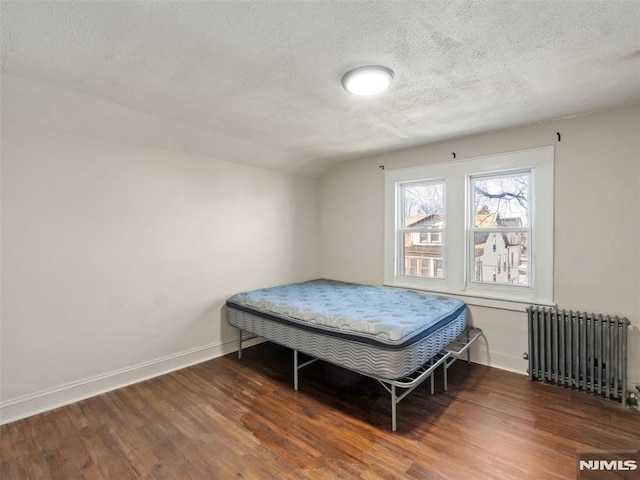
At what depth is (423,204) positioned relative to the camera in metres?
3.73

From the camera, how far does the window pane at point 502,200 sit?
3038 millimetres

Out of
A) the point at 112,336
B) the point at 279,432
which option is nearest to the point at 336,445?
the point at 279,432

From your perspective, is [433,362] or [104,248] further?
[104,248]

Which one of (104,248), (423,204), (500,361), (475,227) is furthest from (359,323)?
(104,248)

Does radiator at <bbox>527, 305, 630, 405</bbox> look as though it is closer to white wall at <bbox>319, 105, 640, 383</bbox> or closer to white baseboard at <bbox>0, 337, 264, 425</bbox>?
white wall at <bbox>319, 105, 640, 383</bbox>

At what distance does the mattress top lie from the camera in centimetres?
229

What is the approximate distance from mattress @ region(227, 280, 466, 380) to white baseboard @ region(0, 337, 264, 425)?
487mm

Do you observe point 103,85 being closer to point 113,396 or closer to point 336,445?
point 113,396

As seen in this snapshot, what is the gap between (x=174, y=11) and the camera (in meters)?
1.38

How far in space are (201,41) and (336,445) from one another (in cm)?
249

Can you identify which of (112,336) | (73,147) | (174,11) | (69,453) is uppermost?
(174,11)

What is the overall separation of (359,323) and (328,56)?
1.81m

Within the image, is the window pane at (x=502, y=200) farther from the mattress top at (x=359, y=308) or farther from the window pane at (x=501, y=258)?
the mattress top at (x=359, y=308)

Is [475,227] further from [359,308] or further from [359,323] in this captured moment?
[359,323]
